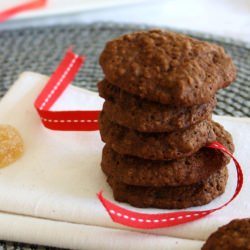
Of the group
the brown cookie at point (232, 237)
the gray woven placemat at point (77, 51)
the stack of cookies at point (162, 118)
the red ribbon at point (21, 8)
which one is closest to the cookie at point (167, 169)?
the stack of cookies at point (162, 118)

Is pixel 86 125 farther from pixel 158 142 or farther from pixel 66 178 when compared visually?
pixel 158 142

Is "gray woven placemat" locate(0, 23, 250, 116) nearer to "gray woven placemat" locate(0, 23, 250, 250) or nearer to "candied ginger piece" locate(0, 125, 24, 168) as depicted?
"gray woven placemat" locate(0, 23, 250, 250)

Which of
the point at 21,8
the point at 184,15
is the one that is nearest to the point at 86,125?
the point at 21,8

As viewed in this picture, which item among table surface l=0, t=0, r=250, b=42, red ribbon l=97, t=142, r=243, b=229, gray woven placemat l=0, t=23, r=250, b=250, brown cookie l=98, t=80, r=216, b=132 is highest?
brown cookie l=98, t=80, r=216, b=132

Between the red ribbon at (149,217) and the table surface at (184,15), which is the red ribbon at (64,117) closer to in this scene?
the red ribbon at (149,217)

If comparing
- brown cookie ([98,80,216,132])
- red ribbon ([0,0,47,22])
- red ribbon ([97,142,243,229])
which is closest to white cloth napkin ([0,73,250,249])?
red ribbon ([97,142,243,229])

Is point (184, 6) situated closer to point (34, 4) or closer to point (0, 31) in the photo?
point (34, 4)

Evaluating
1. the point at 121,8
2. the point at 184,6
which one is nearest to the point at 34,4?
the point at 121,8
